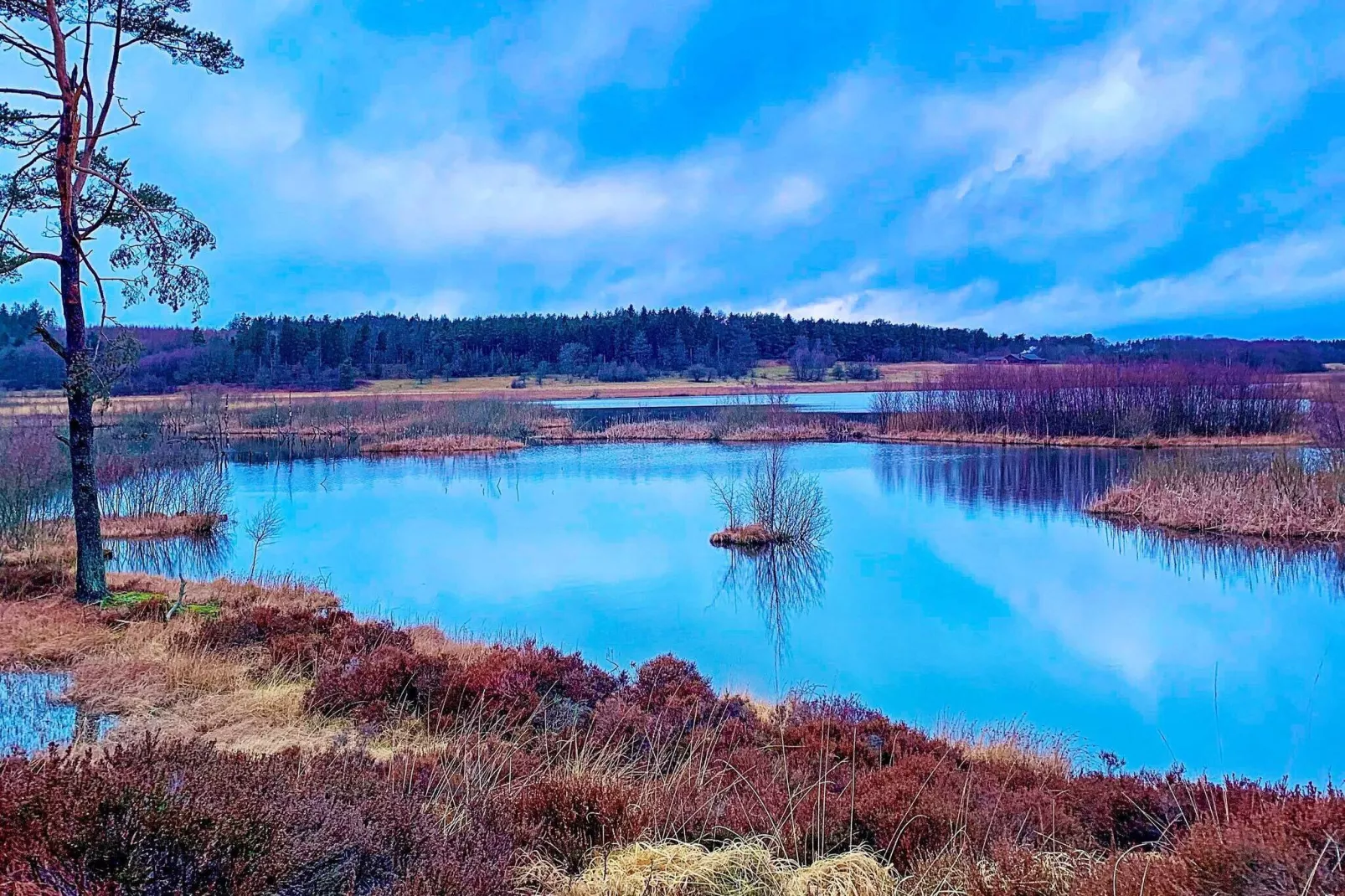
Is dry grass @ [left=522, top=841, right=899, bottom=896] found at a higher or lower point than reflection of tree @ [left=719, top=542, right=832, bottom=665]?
higher

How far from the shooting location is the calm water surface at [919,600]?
401 inches

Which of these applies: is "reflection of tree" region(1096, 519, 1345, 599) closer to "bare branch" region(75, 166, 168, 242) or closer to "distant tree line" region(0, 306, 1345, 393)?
"bare branch" region(75, 166, 168, 242)

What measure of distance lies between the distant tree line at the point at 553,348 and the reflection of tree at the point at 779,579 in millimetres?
70310

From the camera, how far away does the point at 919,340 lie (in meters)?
114

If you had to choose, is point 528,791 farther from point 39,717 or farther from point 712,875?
point 39,717

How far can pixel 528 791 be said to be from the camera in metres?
4.70

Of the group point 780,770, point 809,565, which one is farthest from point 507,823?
point 809,565

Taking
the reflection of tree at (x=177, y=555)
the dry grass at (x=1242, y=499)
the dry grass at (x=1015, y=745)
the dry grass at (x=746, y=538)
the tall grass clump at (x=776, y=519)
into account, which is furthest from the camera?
the tall grass clump at (x=776, y=519)

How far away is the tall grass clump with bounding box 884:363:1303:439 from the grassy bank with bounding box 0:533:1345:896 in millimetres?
35330

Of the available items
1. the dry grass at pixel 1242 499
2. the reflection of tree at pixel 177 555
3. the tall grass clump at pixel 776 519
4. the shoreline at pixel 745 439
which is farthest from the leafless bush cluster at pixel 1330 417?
the reflection of tree at pixel 177 555

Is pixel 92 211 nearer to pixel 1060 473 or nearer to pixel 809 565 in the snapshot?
pixel 809 565

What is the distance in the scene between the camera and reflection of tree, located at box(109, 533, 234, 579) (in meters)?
17.2

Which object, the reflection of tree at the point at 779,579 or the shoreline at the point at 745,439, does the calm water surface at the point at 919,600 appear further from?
the shoreline at the point at 745,439

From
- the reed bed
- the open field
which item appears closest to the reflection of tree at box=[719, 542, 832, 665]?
the reed bed
